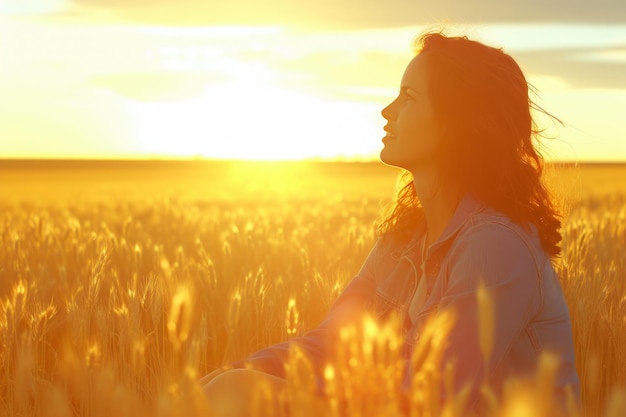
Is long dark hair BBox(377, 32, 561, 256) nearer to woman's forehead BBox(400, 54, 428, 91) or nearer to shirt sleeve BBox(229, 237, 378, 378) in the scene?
woman's forehead BBox(400, 54, 428, 91)

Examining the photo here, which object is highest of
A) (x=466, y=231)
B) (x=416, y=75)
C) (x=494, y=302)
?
(x=416, y=75)

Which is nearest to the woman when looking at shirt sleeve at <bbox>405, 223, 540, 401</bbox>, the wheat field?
shirt sleeve at <bbox>405, 223, 540, 401</bbox>

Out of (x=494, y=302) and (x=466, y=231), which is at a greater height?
(x=466, y=231)

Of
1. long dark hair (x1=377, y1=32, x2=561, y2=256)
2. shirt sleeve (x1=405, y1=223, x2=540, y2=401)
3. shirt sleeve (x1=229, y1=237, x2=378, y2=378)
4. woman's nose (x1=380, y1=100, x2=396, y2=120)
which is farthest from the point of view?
woman's nose (x1=380, y1=100, x2=396, y2=120)

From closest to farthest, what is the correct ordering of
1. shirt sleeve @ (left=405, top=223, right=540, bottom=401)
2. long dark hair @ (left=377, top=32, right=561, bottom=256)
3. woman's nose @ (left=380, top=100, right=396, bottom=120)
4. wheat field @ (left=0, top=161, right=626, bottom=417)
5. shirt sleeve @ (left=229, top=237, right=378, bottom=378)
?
wheat field @ (left=0, top=161, right=626, bottom=417) → shirt sleeve @ (left=405, top=223, right=540, bottom=401) → shirt sleeve @ (left=229, top=237, right=378, bottom=378) → long dark hair @ (left=377, top=32, right=561, bottom=256) → woman's nose @ (left=380, top=100, right=396, bottom=120)

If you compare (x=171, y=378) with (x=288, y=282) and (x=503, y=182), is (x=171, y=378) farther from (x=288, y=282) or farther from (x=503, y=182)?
(x=288, y=282)

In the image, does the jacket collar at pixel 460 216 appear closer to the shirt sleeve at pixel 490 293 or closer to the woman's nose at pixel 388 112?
the shirt sleeve at pixel 490 293

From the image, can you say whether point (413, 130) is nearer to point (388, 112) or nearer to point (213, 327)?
point (388, 112)

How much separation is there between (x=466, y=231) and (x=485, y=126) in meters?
0.37

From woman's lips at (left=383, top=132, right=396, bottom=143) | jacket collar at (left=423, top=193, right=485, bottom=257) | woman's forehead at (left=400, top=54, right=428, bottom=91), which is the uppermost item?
woman's forehead at (left=400, top=54, right=428, bottom=91)

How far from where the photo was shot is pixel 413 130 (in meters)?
2.25

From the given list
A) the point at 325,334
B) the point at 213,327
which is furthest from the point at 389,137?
the point at 213,327

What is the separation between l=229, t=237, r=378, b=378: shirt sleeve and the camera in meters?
2.12

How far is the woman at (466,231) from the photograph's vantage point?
1892 mm
